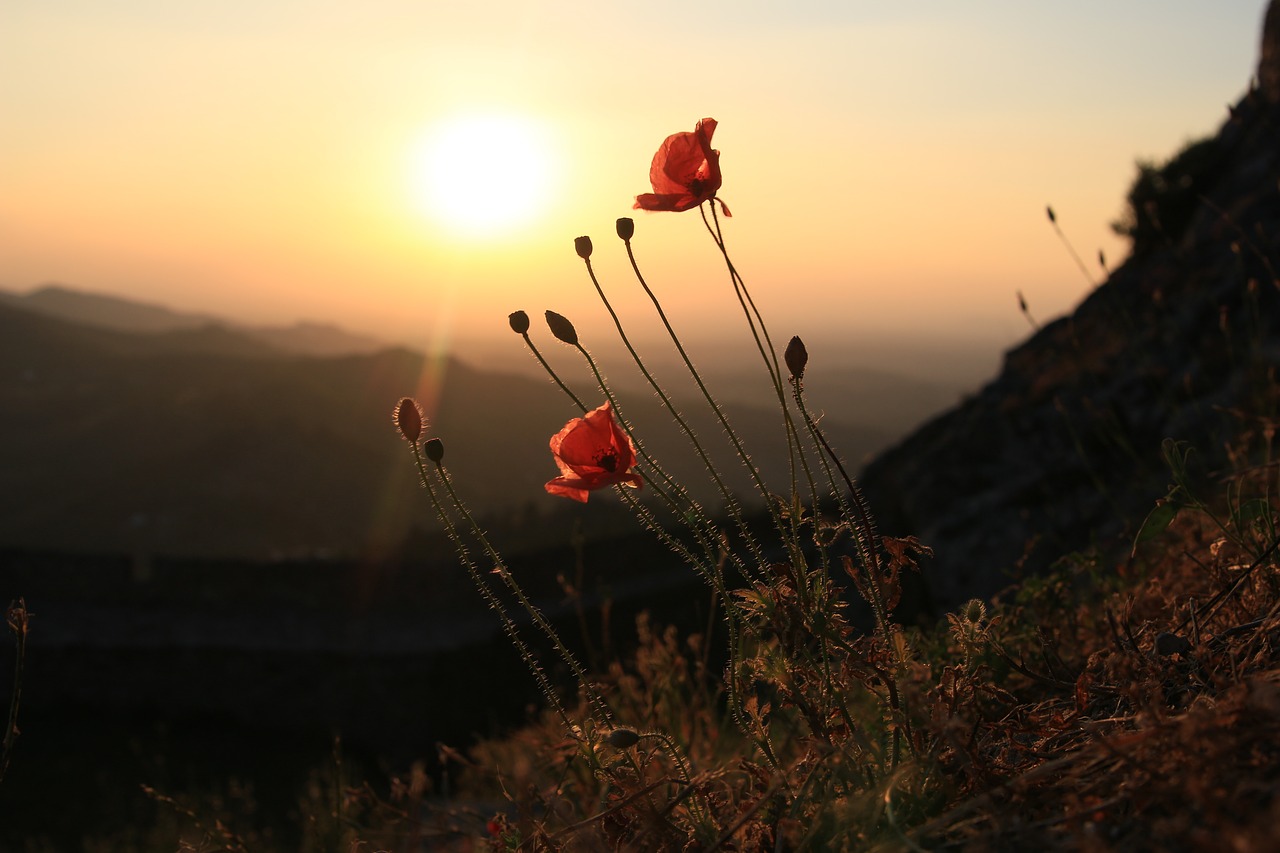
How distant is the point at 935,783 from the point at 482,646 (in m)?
11.7

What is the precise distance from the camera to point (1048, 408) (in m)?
8.34

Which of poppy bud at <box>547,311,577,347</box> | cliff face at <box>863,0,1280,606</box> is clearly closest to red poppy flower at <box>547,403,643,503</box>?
poppy bud at <box>547,311,577,347</box>

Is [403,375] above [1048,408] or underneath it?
above

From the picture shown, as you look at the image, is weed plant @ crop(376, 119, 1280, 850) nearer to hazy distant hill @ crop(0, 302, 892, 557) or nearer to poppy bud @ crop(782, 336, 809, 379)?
poppy bud @ crop(782, 336, 809, 379)

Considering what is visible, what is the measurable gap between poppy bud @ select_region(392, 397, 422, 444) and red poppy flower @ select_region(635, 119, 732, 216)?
0.65 metres

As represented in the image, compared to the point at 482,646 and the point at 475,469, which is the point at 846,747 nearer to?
the point at 482,646

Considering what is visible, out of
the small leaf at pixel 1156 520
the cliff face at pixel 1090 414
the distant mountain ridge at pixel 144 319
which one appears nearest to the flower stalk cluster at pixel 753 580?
the small leaf at pixel 1156 520

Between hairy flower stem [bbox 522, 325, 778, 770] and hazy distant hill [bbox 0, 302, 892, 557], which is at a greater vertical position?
hazy distant hill [bbox 0, 302, 892, 557]

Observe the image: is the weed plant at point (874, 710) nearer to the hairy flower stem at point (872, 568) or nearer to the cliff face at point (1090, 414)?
the hairy flower stem at point (872, 568)

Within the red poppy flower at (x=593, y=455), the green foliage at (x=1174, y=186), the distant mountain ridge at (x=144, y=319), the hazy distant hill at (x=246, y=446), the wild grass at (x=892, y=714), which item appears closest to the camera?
the wild grass at (x=892, y=714)

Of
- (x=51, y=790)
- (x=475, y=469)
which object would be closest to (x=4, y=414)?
(x=475, y=469)

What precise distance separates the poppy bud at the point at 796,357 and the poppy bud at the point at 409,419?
73cm

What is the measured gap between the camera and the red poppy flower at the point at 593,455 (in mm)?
1810

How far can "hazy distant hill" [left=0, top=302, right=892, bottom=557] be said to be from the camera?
2791cm
